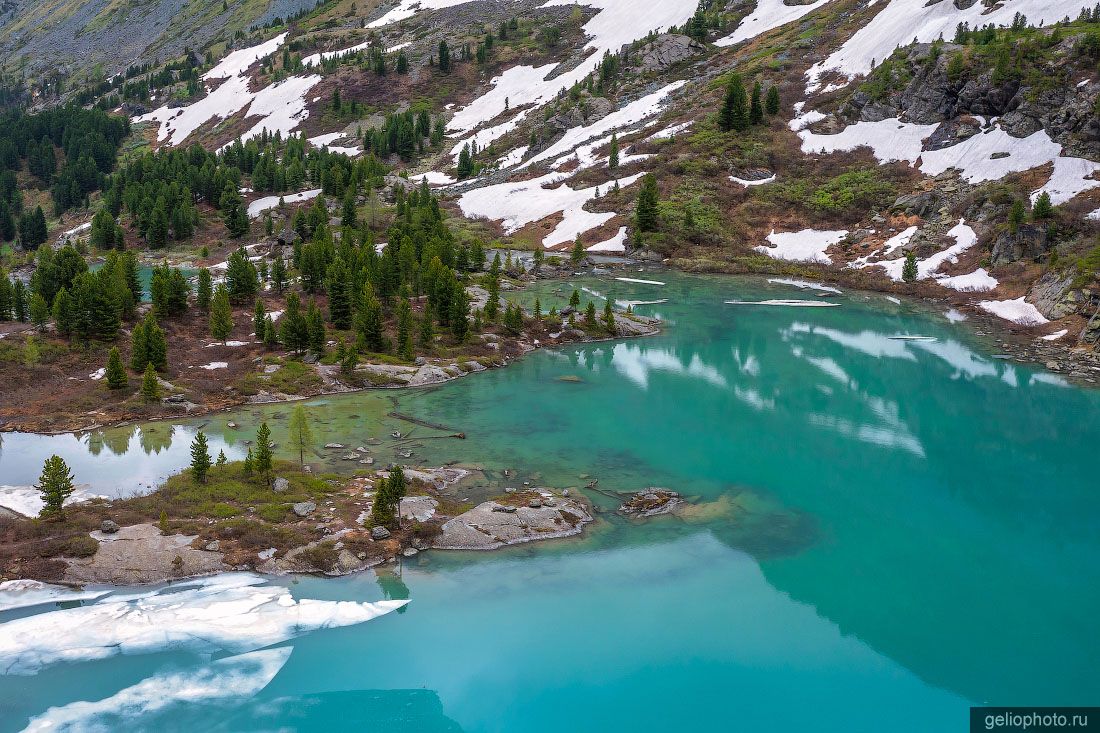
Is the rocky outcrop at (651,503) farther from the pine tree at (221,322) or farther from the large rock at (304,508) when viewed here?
the pine tree at (221,322)

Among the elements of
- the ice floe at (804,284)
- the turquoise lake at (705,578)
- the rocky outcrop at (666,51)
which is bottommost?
the turquoise lake at (705,578)

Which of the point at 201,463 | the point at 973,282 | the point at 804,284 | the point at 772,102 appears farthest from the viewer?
the point at 772,102

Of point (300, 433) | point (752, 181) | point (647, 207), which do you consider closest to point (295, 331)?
point (300, 433)

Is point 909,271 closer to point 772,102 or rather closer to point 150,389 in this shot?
point 772,102

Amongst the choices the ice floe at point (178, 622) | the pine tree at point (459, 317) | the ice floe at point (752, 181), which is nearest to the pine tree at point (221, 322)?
the pine tree at point (459, 317)

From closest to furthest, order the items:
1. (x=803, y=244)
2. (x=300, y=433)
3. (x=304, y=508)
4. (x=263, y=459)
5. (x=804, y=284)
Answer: (x=304, y=508)
(x=263, y=459)
(x=300, y=433)
(x=804, y=284)
(x=803, y=244)

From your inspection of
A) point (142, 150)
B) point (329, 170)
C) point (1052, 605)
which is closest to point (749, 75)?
point (329, 170)
